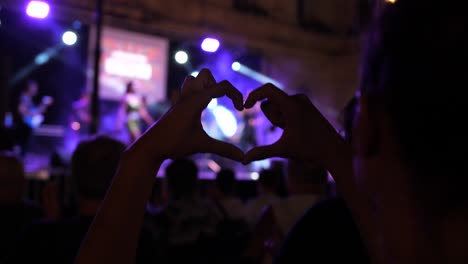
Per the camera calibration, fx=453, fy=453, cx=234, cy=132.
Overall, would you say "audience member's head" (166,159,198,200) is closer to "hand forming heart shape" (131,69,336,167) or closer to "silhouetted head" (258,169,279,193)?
"silhouetted head" (258,169,279,193)

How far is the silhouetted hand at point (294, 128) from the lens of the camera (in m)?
0.66

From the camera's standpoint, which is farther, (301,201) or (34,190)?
(34,190)

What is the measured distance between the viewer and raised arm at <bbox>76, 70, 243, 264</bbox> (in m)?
0.65

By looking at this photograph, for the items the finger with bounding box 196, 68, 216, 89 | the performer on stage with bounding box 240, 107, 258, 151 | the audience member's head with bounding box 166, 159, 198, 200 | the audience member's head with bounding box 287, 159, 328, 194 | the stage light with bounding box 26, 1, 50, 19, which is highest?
the stage light with bounding box 26, 1, 50, 19

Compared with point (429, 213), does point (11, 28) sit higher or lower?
higher

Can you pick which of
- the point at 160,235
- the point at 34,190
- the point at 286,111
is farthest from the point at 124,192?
the point at 34,190

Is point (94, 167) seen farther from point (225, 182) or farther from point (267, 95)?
point (225, 182)

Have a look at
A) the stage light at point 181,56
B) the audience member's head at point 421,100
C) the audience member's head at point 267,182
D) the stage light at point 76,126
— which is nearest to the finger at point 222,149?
the audience member's head at point 421,100

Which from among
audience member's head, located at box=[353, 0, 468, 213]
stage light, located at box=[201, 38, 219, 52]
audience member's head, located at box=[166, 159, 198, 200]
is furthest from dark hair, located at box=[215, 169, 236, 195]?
stage light, located at box=[201, 38, 219, 52]

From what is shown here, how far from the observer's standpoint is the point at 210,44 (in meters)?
10.5

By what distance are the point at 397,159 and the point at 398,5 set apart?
0.57ft

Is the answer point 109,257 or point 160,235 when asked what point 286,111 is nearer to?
point 109,257

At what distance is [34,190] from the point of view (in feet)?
20.6

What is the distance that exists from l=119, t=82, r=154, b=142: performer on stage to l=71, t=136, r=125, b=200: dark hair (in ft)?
23.6
